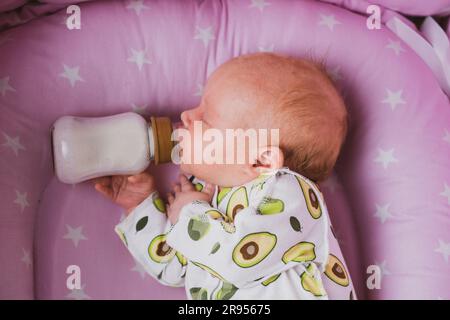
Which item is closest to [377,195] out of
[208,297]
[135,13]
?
[208,297]

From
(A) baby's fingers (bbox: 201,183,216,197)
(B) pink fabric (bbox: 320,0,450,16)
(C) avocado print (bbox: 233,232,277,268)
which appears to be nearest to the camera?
(C) avocado print (bbox: 233,232,277,268)

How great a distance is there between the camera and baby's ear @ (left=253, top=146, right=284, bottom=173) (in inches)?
42.9

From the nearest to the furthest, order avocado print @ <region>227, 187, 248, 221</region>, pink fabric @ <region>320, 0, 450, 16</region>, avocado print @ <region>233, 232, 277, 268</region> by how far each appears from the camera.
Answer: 1. avocado print @ <region>233, 232, 277, 268</region>
2. avocado print @ <region>227, 187, 248, 221</region>
3. pink fabric @ <region>320, 0, 450, 16</region>

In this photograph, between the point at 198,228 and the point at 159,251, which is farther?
the point at 159,251

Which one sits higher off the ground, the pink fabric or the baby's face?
the pink fabric

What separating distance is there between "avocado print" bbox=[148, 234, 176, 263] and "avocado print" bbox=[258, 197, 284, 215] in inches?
9.1

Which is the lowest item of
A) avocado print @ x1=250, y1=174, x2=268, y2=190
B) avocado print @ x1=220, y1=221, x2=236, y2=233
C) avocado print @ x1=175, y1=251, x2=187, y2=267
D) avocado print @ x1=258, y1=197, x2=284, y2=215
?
avocado print @ x1=175, y1=251, x2=187, y2=267

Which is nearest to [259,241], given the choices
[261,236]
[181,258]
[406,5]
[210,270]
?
[261,236]

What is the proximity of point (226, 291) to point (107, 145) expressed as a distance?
377mm

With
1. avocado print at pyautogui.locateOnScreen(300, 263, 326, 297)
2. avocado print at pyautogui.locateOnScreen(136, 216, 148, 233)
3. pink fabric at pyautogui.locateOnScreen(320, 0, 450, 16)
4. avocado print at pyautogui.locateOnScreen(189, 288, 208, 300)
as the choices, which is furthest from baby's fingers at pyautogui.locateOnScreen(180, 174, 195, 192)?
pink fabric at pyautogui.locateOnScreen(320, 0, 450, 16)

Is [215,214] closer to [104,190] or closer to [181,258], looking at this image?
[181,258]

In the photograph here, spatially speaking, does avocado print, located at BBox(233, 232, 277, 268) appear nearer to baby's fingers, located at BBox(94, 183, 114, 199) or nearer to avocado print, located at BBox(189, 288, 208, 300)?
avocado print, located at BBox(189, 288, 208, 300)

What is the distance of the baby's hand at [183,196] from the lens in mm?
1219

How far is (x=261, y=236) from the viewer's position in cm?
105
